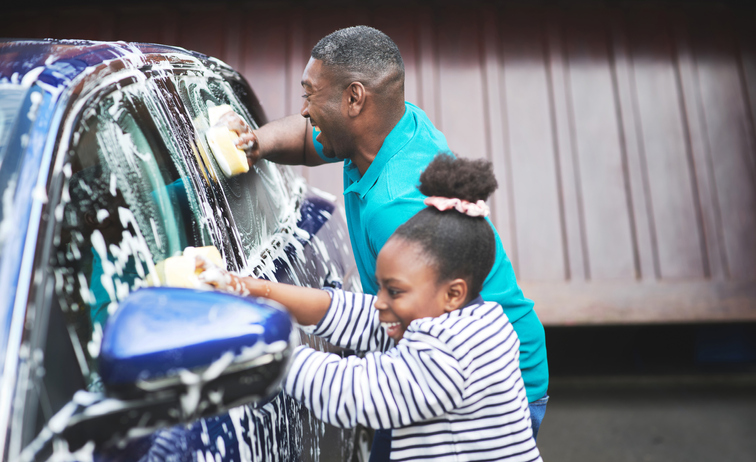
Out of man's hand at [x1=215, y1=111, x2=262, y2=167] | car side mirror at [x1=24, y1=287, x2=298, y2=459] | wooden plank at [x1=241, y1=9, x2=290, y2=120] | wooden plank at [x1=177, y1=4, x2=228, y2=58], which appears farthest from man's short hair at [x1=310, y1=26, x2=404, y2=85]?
wooden plank at [x1=177, y1=4, x2=228, y2=58]

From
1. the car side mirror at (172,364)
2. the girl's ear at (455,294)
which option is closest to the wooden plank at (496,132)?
the girl's ear at (455,294)

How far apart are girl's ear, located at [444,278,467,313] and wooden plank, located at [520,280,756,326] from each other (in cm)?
254

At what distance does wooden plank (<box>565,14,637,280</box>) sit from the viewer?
384cm

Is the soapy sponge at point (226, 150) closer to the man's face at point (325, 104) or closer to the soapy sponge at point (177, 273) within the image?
the man's face at point (325, 104)

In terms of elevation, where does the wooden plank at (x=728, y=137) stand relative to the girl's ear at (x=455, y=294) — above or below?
above

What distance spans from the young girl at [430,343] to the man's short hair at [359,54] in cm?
50

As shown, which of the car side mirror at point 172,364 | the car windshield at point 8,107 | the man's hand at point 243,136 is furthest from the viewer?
the man's hand at point 243,136

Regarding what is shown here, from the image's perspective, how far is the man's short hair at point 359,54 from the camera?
5.63 feet

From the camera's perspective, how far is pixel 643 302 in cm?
371

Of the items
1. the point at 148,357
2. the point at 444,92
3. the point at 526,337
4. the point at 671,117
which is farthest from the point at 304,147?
the point at 671,117

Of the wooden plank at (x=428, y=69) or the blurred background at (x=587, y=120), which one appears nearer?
the blurred background at (x=587, y=120)

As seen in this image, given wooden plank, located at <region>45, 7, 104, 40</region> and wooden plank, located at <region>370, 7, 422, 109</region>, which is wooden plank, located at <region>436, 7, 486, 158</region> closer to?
wooden plank, located at <region>370, 7, 422, 109</region>

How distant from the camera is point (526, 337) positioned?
5.26 feet

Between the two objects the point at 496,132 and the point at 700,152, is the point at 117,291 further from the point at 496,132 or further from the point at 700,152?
the point at 700,152
